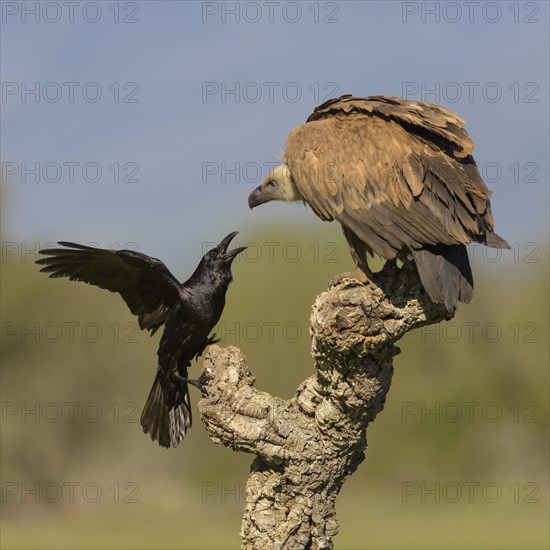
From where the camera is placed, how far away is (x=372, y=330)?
→ 673 centimetres

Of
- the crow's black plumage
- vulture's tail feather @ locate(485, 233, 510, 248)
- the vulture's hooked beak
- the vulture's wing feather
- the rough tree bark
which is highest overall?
the vulture's hooked beak

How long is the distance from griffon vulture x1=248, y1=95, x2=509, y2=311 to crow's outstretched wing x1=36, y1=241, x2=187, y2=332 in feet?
3.96

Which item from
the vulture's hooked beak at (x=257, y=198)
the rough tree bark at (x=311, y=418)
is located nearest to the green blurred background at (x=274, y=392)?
the vulture's hooked beak at (x=257, y=198)

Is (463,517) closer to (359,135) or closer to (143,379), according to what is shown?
(143,379)

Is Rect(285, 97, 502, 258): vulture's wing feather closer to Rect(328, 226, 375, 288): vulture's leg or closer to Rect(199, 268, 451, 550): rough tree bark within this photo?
Rect(328, 226, 375, 288): vulture's leg

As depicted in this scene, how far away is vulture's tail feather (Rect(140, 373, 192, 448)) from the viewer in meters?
8.51

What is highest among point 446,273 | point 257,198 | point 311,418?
point 257,198

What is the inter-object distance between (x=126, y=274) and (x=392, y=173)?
2020 mm

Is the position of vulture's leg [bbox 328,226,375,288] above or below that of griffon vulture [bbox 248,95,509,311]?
below

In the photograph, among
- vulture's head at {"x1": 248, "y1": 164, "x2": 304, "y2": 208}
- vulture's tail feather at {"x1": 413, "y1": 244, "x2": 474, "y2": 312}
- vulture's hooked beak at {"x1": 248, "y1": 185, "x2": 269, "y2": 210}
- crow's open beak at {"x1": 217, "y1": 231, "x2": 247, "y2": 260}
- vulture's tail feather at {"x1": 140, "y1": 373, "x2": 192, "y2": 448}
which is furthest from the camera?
vulture's hooked beak at {"x1": 248, "y1": 185, "x2": 269, "y2": 210}

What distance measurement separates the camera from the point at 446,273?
6.76m

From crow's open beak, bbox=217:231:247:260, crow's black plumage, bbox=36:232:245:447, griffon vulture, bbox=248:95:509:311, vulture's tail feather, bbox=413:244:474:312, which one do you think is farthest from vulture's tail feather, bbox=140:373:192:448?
vulture's tail feather, bbox=413:244:474:312

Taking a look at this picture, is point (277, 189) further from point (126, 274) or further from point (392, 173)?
point (392, 173)

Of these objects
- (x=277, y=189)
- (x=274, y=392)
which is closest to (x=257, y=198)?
(x=277, y=189)
